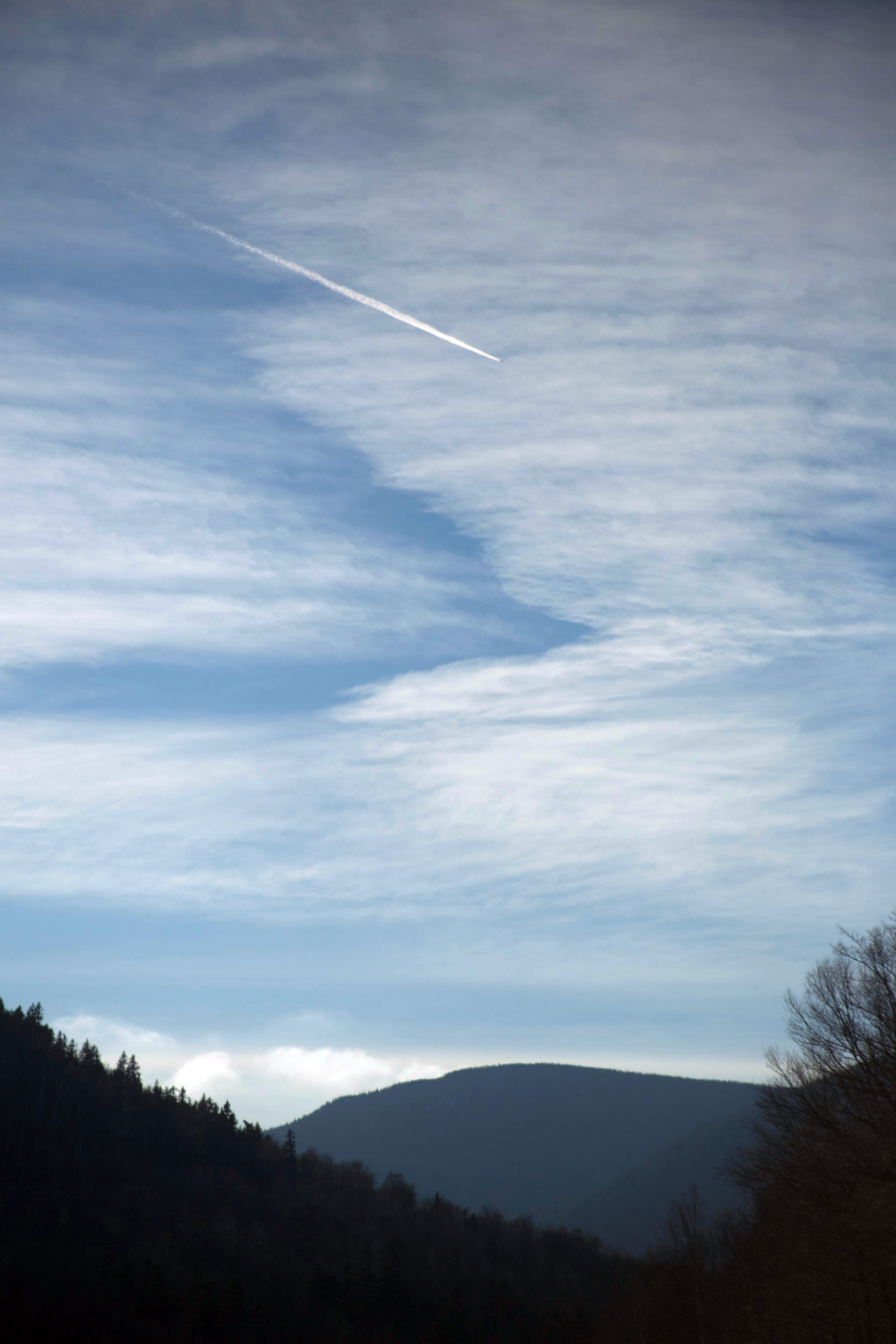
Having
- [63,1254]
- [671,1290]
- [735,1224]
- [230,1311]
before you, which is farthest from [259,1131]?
[671,1290]

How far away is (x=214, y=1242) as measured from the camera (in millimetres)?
135000

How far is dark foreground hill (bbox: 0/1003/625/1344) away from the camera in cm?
10425

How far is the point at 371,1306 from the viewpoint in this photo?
4552 inches

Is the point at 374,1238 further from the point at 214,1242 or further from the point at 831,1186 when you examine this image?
the point at 831,1186

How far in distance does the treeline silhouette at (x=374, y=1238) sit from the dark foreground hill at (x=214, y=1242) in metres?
0.39

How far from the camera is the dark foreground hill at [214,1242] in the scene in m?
104

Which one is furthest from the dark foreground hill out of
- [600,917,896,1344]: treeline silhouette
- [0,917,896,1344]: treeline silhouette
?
[600,917,896,1344]: treeline silhouette

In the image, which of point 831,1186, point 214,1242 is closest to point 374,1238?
point 214,1242

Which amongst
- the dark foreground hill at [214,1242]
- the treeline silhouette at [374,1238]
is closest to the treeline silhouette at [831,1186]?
the treeline silhouette at [374,1238]

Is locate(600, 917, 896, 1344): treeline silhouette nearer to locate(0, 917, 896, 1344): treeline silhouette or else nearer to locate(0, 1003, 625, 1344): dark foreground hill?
locate(0, 917, 896, 1344): treeline silhouette

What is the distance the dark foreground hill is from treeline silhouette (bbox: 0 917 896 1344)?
0.39 m

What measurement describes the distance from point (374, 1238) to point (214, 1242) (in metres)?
26.2

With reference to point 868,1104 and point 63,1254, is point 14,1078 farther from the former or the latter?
point 868,1104

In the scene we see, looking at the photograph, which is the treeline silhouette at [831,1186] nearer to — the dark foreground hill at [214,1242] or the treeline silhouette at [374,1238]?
the treeline silhouette at [374,1238]
